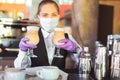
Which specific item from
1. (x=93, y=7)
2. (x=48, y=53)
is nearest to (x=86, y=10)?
(x=93, y=7)

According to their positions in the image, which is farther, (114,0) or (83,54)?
(114,0)

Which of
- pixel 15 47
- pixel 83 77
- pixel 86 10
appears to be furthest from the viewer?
pixel 15 47

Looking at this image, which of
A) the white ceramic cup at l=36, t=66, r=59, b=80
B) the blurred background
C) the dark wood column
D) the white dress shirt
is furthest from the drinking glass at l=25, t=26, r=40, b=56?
the dark wood column

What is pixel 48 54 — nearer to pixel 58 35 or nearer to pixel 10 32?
pixel 58 35

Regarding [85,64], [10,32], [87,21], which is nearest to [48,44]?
[85,64]

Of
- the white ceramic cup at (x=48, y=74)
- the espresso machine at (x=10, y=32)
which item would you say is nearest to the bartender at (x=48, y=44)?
the white ceramic cup at (x=48, y=74)

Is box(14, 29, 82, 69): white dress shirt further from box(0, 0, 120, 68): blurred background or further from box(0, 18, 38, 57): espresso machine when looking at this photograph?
box(0, 18, 38, 57): espresso machine

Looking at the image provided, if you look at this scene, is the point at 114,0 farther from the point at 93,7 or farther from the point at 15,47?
the point at 93,7

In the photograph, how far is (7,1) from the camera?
508 centimetres

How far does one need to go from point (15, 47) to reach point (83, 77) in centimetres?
203

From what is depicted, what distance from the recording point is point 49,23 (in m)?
1.76

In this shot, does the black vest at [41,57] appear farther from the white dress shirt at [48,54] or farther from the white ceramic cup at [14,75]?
the white ceramic cup at [14,75]

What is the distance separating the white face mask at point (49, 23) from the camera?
1754 millimetres

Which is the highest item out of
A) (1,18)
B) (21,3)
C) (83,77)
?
(21,3)
